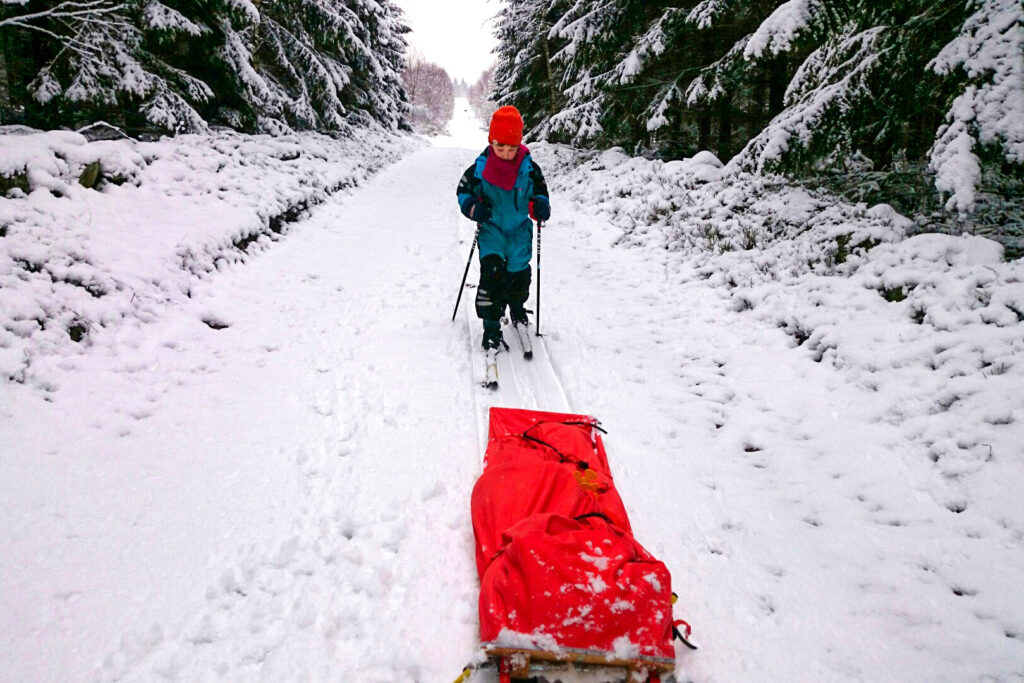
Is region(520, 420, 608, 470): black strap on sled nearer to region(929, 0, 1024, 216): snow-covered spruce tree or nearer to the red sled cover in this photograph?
the red sled cover

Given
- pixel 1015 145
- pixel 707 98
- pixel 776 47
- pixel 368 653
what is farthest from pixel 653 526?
pixel 707 98

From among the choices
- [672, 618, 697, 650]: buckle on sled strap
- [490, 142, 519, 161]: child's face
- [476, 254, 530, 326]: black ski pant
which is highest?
[490, 142, 519, 161]: child's face

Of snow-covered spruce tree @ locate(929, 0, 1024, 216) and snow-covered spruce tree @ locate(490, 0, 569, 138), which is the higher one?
snow-covered spruce tree @ locate(490, 0, 569, 138)

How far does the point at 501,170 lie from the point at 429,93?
7128 cm

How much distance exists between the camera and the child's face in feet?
15.5

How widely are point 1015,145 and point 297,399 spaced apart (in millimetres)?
6348

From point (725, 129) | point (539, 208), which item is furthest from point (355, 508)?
point (725, 129)

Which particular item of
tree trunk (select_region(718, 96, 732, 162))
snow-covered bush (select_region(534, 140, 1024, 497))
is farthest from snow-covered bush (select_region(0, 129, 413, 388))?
tree trunk (select_region(718, 96, 732, 162))

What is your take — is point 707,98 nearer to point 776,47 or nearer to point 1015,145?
point 776,47

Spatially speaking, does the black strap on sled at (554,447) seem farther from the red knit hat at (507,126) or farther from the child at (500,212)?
the red knit hat at (507,126)

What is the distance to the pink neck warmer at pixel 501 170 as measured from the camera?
494 centimetres

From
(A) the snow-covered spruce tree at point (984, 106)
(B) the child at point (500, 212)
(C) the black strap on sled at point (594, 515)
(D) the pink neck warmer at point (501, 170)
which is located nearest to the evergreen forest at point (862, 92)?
(A) the snow-covered spruce tree at point (984, 106)

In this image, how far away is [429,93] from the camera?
67.6 metres

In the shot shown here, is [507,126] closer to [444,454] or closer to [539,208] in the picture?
[539,208]
